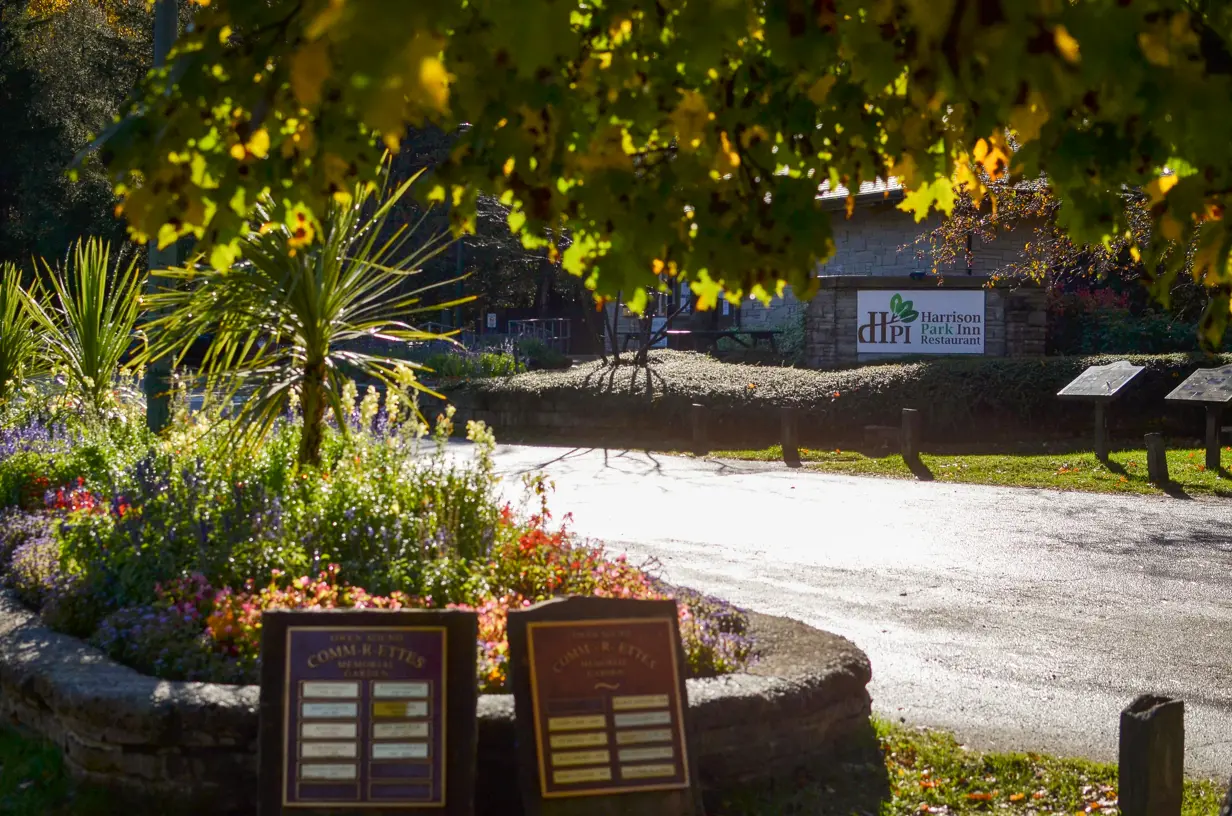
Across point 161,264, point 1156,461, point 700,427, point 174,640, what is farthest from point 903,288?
point 174,640

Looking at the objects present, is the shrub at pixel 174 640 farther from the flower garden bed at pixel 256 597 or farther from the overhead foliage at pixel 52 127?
the overhead foliage at pixel 52 127

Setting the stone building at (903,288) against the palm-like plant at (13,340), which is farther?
the stone building at (903,288)

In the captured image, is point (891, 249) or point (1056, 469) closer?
point (1056, 469)

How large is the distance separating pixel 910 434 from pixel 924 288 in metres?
5.83

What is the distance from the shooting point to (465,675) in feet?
13.9

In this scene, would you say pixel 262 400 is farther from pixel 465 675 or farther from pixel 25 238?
pixel 25 238

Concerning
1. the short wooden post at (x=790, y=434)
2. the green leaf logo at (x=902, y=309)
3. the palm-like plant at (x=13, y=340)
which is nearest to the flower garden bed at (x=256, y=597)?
the palm-like plant at (x=13, y=340)

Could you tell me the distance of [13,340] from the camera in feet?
37.9

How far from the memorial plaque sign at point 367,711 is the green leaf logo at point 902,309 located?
18.4 m

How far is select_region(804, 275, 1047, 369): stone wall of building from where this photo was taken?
21.3m

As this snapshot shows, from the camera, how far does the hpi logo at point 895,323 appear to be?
854 inches

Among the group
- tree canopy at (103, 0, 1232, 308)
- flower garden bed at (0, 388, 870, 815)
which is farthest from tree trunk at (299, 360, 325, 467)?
tree canopy at (103, 0, 1232, 308)

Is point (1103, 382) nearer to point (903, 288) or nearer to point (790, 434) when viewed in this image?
point (790, 434)

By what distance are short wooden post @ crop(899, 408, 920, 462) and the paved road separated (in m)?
1.60
